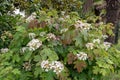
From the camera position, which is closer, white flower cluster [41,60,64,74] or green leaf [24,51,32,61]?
white flower cluster [41,60,64,74]

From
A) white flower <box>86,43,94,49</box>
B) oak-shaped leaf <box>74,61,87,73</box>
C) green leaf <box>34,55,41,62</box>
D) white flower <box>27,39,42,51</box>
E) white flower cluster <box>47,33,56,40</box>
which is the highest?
white flower cluster <box>47,33,56,40</box>

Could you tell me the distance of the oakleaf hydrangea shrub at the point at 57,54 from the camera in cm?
335

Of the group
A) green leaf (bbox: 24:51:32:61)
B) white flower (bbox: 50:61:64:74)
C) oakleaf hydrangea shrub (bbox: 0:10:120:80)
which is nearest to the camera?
white flower (bbox: 50:61:64:74)

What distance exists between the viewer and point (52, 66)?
325cm

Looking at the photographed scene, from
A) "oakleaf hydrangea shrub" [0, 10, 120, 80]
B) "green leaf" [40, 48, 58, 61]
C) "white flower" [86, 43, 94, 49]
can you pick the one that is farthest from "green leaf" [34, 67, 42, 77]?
"white flower" [86, 43, 94, 49]

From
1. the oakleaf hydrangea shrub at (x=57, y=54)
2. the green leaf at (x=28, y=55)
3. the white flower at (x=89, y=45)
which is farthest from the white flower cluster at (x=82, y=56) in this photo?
the green leaf at (x=28, y=55)

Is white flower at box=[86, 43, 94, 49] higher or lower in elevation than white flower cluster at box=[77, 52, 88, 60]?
higher

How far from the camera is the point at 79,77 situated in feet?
12.0

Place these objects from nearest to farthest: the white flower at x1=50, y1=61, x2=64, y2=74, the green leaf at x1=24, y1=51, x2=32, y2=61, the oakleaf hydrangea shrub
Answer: the white flower at x1=50, y1=61, x2=64, y2=74 → the oakleaf hydrangea shrub → the green leaf at x1=24, y1=51, x2=32, y2=61

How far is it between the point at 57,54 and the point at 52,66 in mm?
357

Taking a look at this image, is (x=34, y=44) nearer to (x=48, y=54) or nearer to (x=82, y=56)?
(x=48, y=54)

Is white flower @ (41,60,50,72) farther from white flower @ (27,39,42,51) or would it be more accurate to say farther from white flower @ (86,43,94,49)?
white flower @ (86,43,94,49)

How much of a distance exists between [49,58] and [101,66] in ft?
2.08

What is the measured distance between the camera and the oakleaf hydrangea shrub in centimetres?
335
